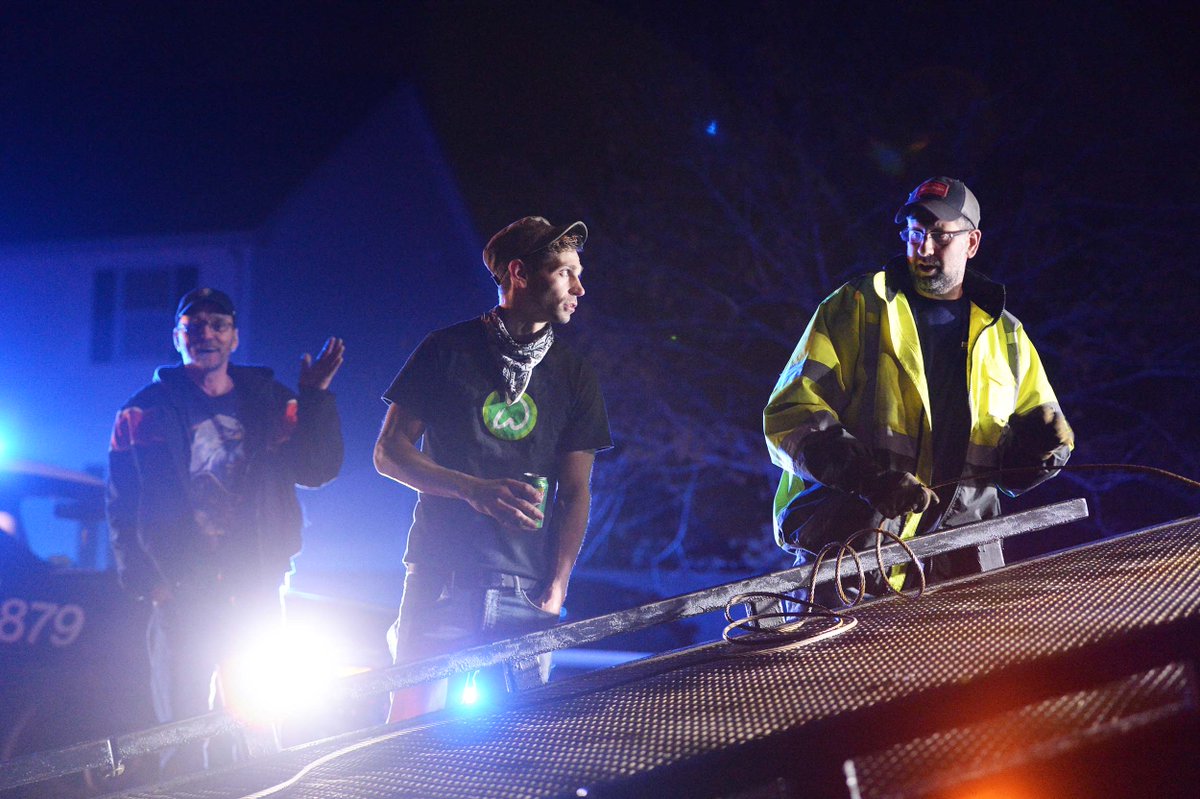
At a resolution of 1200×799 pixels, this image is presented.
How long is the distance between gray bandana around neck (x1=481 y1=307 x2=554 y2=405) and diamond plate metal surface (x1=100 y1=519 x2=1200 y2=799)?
1.69 metres

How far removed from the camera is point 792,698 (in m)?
1.45

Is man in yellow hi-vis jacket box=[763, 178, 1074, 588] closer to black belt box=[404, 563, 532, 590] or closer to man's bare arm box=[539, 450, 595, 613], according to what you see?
man's bare arm box=[539, 450, 595, 613]

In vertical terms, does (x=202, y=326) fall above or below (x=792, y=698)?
above

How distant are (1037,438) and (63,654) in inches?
153

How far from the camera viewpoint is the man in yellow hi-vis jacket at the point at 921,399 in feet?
10.3

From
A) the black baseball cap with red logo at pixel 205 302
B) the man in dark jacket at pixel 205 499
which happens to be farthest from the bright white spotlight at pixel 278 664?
the black baseball cap with red logo at pixel 205 302

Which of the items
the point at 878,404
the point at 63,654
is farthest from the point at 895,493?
the point at 63,654

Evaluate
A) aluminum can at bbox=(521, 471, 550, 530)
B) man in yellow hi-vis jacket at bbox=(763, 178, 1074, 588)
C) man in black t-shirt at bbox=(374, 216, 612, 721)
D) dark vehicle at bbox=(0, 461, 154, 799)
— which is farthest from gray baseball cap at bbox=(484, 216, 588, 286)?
dark vehicle at bbox=(0, 461, 154, 799)

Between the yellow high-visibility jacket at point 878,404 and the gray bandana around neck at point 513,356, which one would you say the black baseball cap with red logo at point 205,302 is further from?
the yellow high-visibility jacket at point 878,404

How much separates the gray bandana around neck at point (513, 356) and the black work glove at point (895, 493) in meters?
1.28

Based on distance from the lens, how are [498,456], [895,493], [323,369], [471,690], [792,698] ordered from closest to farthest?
1. [792,698]
2. [895,493]
3. [471,690]
4. [498,456]
5. [323,369]

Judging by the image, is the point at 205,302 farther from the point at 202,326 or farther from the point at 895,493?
the point at 895,493

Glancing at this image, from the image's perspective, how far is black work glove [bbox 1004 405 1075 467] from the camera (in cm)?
321

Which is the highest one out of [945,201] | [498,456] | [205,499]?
[945,201]
